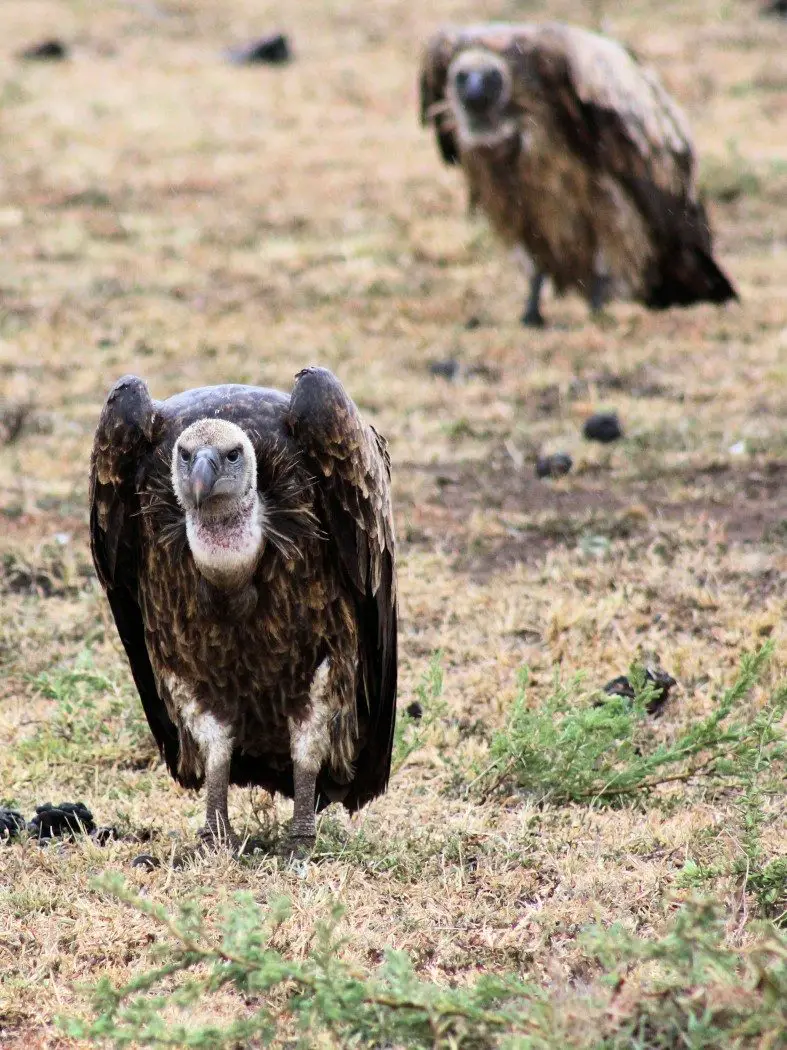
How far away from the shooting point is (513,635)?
564 centimetres

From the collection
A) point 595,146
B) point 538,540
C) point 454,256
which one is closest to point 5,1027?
point 538,540

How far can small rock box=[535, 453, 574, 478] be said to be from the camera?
7344 millimetres

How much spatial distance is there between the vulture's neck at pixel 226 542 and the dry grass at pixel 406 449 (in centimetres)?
71

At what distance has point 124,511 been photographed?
400cm

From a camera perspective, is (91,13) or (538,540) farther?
(91,13)

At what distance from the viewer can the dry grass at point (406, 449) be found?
3.79 m

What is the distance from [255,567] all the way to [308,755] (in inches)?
22.3

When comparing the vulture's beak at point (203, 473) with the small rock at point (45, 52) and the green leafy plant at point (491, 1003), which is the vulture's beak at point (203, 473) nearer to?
the green leafy plant at point (491, 1003)

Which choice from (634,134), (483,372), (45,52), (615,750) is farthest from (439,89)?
(45,52)

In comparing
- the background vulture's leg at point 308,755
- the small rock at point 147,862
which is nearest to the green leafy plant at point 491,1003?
the small rock at point 147,862

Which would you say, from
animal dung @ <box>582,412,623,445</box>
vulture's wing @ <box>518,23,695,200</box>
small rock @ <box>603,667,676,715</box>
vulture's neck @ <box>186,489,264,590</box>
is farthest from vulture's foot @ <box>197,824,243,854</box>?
vulture's wing @ <box>518,23,695,200</box>

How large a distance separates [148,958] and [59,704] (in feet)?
5.19

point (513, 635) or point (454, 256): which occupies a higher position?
point (513, 635)

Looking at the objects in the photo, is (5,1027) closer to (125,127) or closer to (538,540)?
(538,540)
